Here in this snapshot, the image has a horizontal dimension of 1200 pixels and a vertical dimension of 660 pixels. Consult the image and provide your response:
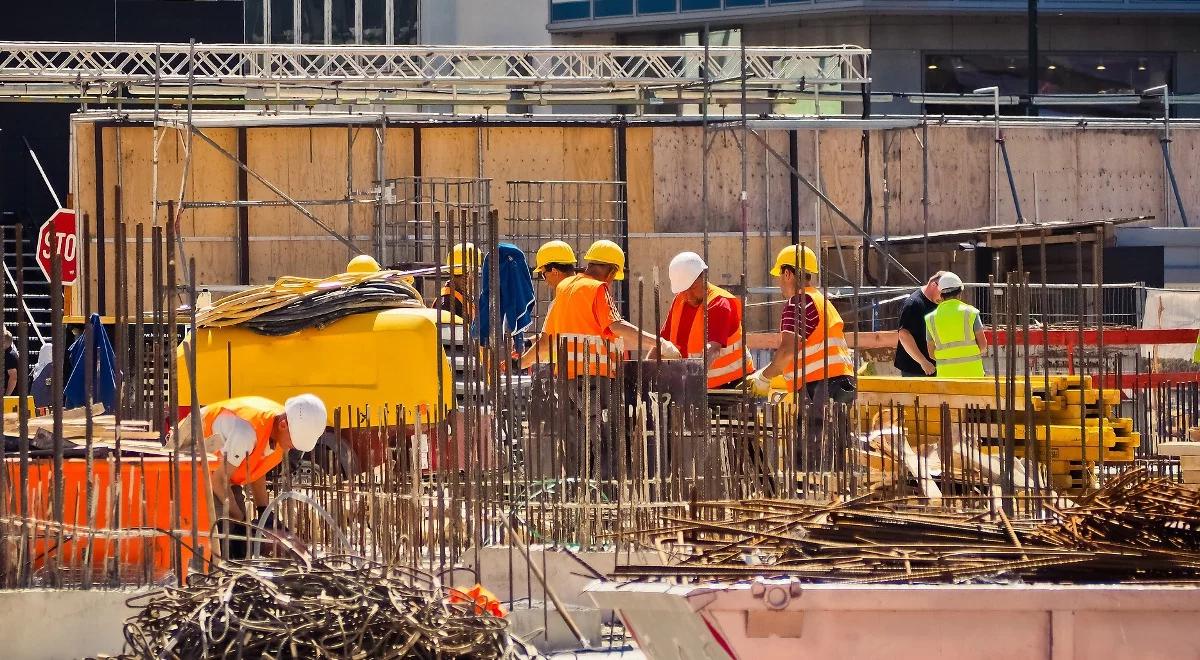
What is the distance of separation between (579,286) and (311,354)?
279 cm

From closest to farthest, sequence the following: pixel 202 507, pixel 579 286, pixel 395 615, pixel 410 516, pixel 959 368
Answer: pixel 395 615 < pixel 202 507 < pixel 410 516 < pixel 579 286 < pixel 959 368

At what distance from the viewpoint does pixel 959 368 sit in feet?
44.7

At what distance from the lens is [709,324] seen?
11.7m

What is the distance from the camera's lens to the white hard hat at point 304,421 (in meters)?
9.57

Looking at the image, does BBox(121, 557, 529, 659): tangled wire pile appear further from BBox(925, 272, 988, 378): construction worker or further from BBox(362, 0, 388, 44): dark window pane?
BBox(362, 0, 388, 44): dark window pane

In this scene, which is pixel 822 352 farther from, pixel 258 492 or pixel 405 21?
pixel 405 21

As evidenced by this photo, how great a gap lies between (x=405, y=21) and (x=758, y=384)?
24133 mm

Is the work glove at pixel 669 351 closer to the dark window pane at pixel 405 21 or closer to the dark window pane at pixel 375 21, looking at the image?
the dark window pane at pixel 405 21

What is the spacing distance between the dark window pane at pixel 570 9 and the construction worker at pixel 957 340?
951 inches

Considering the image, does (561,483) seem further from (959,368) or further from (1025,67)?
(1025,67)

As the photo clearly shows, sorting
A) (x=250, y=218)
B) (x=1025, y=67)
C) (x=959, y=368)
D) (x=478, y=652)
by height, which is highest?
(x=1025, y=67)

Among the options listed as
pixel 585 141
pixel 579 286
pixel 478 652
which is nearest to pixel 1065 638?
pixel 478 652

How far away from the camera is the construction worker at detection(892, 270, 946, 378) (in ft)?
47.6

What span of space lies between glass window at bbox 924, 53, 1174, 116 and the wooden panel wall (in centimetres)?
1274
